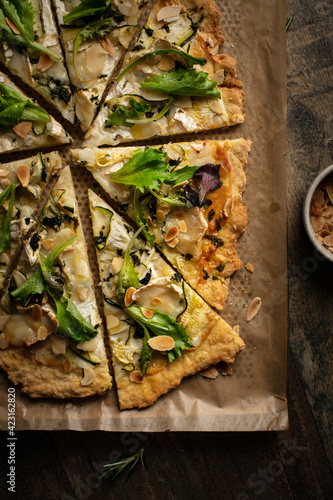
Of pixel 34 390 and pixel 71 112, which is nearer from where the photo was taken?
pixel 34 390

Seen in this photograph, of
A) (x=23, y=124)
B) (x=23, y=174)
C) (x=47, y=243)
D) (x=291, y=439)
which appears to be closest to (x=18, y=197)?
(x=23, y=174)

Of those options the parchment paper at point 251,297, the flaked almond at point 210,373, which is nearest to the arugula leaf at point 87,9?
the parchment paper at point 251,297

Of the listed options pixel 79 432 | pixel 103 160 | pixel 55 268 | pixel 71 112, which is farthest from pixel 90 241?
pixel 79 432

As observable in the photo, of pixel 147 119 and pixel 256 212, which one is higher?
pixel 147 119

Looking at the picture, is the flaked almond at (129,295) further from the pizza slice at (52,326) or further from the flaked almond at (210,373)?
the flaked almond at (210,373)

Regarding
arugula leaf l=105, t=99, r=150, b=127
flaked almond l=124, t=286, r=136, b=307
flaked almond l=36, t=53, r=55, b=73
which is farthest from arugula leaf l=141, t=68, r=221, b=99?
flaked almond l=124, t=286, r=136, b=307

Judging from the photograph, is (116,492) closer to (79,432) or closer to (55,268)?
(79,432)

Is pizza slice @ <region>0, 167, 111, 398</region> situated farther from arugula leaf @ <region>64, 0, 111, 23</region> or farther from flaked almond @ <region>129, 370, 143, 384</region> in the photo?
arugula leaf @ <region>64, 0, 111, 23</region>
